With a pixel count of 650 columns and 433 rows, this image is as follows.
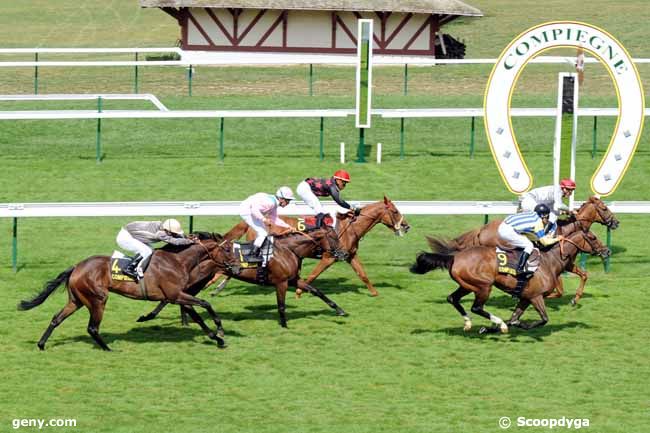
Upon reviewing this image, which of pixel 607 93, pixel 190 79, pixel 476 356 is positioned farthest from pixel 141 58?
pixel 476 356

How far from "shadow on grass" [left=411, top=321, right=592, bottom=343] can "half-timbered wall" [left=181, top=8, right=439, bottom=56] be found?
22642mm

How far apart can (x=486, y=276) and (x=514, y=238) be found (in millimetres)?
639

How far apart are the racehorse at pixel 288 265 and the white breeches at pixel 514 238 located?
2.20 m

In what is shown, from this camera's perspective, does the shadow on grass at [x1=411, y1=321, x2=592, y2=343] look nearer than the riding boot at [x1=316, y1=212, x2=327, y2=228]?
Yes

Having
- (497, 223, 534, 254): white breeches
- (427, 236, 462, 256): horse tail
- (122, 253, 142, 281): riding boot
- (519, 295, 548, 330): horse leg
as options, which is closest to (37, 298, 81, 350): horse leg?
(122, 253, 142, 281): riding boot

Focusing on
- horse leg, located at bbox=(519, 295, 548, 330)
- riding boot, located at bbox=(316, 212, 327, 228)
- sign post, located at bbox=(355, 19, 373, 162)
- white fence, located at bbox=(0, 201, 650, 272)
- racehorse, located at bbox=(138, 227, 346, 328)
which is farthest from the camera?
sign post, located at bbox=(355, 19, 373, 162)

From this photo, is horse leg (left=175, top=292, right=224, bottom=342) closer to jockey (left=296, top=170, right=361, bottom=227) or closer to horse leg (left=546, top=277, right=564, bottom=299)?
jockey (left=296, top=170, right=361, bottom=227)

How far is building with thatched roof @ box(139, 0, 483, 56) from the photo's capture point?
1501 inches

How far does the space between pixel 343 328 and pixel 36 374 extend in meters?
3.98

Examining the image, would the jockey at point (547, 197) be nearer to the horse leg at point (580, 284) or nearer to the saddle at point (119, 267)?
the horse leg at point (580, 284)

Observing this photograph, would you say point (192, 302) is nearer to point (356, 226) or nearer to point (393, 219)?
point (356, 226)

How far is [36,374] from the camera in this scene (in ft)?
47.4

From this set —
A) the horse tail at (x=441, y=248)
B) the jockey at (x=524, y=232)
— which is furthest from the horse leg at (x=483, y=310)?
the horse tail at (x=441, y=248)

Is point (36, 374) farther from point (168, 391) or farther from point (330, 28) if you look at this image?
point (330, 28)
